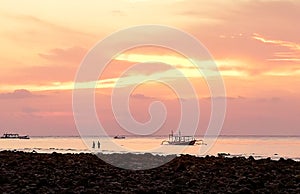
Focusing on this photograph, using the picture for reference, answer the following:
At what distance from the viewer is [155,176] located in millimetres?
14289

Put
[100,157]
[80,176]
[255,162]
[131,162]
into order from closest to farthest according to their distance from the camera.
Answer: [80,176]
[255,162]
[131,162]
[100,157]

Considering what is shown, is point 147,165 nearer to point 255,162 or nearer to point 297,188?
point 255,162

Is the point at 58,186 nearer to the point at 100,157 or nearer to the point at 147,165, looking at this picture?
the point at 147,165

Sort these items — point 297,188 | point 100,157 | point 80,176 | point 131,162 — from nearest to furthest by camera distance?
1. point 297,188
2. point 80,176
3. point 131,162
4. point 100,157

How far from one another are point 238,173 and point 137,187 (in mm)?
2698

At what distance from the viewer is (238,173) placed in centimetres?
1415

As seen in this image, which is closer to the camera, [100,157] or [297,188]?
[297,188]

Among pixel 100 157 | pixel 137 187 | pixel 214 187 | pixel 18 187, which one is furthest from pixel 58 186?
pixel 100 157

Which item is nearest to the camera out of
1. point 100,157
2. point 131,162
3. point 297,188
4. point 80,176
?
point 297,188

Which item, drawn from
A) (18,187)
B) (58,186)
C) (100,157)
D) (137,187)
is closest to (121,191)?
(137,187)

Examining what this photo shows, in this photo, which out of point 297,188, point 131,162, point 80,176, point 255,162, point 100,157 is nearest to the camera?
point 297,188

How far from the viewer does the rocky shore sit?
12773 mm

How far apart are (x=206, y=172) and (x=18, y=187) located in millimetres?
4675

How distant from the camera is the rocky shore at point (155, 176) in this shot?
12773 millimetres
